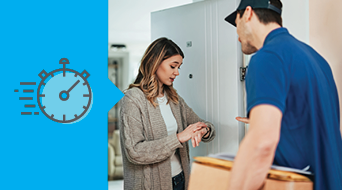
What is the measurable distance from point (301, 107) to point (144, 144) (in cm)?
90

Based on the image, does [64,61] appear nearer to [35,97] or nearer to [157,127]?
[35,97]

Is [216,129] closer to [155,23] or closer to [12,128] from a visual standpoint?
[155,23]

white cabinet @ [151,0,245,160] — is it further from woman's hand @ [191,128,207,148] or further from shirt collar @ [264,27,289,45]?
shirt collar @ [264,27,289,45]

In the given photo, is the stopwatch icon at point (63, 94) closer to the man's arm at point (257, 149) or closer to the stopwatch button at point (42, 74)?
the stopwatch button at point (42, 74)

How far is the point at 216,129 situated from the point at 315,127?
3.49 feet

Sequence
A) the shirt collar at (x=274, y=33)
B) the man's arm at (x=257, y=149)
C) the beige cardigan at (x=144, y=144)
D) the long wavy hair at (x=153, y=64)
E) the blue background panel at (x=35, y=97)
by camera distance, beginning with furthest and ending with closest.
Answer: the long wavy hair at (x=153, y=64)
the beige cardigan at (x=144, y=144)
the blue background panel at (x=35, y=97)
the shirt collar at (x=274, y=33)
the man's arm at (x=257, y=149)

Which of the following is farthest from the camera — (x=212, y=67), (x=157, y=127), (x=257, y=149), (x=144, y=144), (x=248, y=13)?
(x=212, y=67)

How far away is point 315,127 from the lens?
2.59 feet

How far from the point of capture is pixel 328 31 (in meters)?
1.34

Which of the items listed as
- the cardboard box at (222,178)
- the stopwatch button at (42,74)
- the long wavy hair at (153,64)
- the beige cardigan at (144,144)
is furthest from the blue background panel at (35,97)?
the cardboard box at (222,178)

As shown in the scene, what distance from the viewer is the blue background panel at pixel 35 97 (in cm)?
124

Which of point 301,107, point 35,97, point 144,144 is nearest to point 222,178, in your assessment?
point 301,107

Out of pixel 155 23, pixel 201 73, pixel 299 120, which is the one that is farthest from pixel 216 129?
pixel 299 120

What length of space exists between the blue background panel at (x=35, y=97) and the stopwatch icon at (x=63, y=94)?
2 cm
